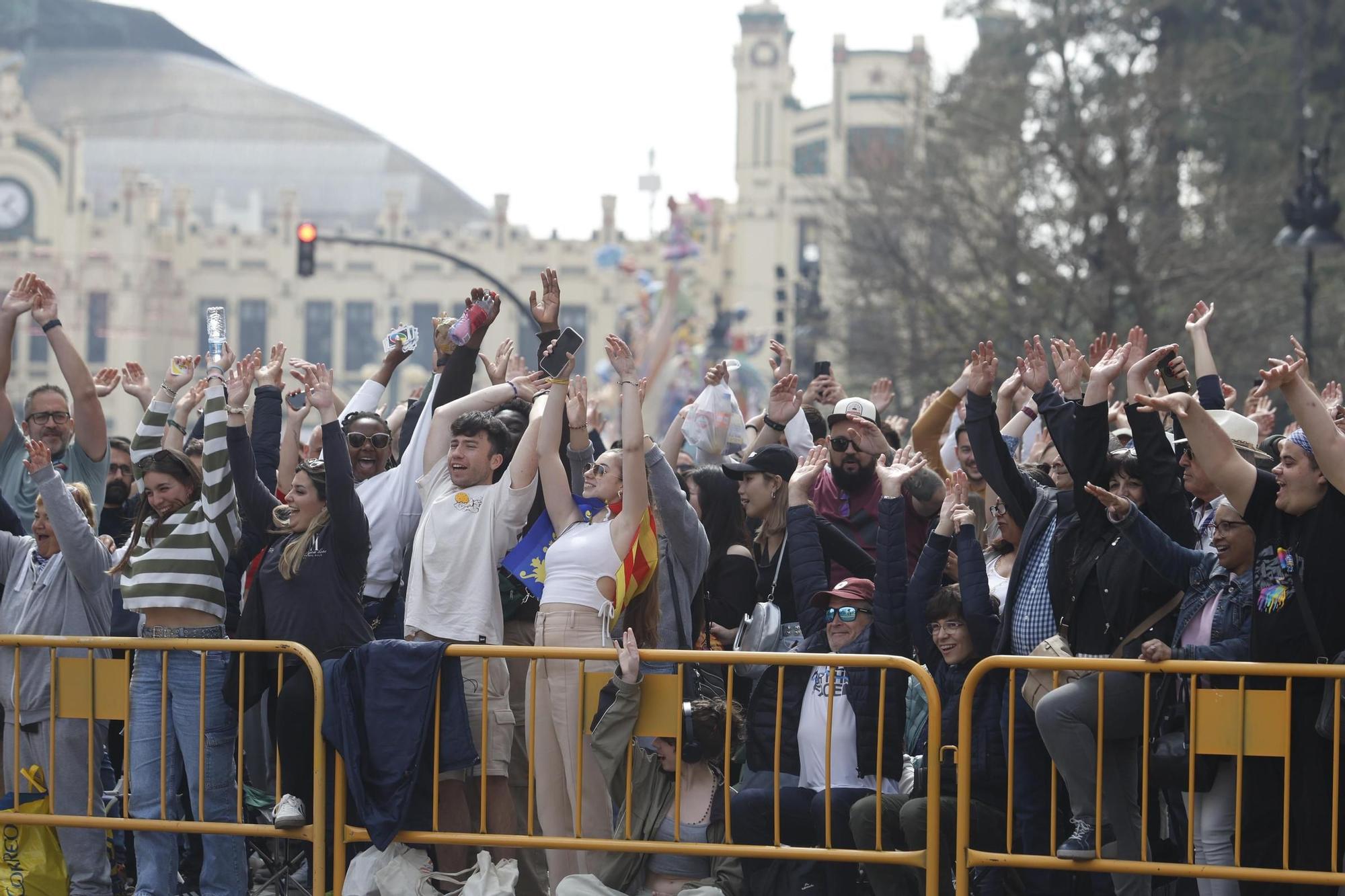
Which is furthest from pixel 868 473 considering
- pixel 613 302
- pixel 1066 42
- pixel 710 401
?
pixel 613 302

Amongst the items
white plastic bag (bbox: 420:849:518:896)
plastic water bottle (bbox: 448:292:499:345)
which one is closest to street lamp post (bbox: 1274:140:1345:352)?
plastic water bottle (bbox: 448:292:499:345)

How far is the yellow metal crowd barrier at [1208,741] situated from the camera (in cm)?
619

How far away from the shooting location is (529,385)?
8273mm

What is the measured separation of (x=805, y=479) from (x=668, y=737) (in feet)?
4.04

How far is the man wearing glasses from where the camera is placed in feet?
27.1

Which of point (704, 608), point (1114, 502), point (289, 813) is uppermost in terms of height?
point (1114, 502)

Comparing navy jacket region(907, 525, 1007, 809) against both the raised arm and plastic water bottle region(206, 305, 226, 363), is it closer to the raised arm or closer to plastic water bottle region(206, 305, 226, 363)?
plastic water bottle region(206, 305, 226, 363)

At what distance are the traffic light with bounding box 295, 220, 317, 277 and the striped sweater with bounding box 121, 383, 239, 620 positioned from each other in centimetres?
2018

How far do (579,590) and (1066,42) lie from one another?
2545cm

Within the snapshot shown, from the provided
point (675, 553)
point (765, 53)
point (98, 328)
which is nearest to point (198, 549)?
point (675, 553)

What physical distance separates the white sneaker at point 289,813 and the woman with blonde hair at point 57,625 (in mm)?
1024

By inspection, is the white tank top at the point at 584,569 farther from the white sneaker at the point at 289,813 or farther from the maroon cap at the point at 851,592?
the white sneaker at the point at 289,813

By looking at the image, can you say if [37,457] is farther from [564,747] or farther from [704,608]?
[704,608]

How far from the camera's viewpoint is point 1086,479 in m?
6.71
